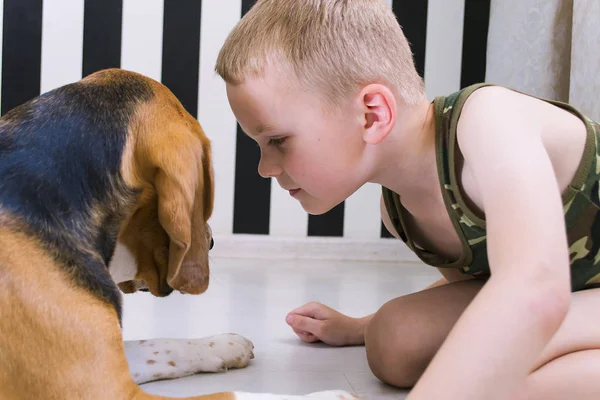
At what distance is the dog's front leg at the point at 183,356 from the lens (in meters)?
1.46

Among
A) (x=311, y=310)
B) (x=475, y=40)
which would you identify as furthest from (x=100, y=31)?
(x=311, y=310)

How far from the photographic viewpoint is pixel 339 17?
4.31 ft

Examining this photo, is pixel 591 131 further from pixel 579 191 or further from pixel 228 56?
pixel 228 56

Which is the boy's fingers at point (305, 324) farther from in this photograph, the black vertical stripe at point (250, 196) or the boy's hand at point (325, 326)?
the black vertical stripe at point (250, 196)

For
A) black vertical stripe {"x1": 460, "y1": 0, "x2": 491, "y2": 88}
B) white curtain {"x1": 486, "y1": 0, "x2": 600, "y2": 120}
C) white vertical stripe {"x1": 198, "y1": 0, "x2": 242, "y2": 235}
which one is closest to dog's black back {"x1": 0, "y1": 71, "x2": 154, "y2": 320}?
white curtain {"x1": 486, "y1": 0, "x2": 600, "y2": 120}

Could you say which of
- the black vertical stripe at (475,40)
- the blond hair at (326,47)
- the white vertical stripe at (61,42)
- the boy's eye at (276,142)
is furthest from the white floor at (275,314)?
the white vertical stripe at (61,42)

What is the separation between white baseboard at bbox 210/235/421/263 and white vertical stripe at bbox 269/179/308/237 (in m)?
0.06

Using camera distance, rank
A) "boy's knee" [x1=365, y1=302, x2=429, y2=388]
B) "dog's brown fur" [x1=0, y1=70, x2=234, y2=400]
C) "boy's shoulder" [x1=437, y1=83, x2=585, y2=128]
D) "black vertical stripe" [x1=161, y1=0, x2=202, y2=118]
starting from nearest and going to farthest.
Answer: "dog's brown fur" [x1=0, y1=70, x2=234, y2=400] → "boy's shoulder" [x1=437, y1=83, x2=585, y2=128] → "boy's knee" [x1=365, y1=302, x2=429, y2=388] → "black vertical stripe" [x1=161, y1=0, x2=202, y2=118]

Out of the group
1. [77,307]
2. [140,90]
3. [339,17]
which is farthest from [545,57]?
[77,307]

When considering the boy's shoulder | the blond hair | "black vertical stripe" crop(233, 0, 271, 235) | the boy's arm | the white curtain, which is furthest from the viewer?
"black vertical stripe" crop(233, 0, 271, 235)

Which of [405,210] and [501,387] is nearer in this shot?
Answer: [501,387]

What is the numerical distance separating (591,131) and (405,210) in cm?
40

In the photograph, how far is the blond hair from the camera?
4.21ft

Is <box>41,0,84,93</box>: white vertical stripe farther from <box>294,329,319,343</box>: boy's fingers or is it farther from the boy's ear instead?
the boy's ear
